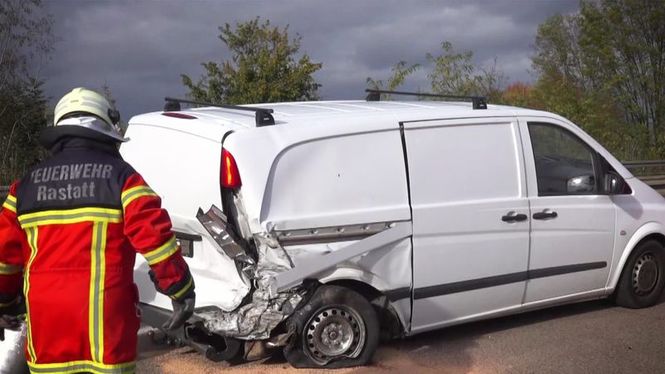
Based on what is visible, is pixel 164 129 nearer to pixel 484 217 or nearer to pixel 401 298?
pixel 401 298

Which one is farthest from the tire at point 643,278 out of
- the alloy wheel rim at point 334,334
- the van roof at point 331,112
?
the alloy wheel rim at point 334,334

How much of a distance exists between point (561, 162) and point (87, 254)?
4.37 meters

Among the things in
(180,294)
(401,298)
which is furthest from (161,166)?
(180,294)

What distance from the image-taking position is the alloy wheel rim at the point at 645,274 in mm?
6699

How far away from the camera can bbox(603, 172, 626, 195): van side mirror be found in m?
A: 6.32

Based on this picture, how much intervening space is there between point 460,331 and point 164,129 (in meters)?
2.85

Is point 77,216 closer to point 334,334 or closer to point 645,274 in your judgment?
point 334,334

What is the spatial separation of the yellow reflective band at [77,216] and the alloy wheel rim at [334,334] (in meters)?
2.20

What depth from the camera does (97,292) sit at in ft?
9.75

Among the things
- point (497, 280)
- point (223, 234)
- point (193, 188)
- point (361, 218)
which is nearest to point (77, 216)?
point (223, 234)

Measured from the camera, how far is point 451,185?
5.50m

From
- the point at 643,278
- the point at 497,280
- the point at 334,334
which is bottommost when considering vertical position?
the point at 643,278

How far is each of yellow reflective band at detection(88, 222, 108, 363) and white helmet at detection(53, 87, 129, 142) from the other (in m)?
0.43

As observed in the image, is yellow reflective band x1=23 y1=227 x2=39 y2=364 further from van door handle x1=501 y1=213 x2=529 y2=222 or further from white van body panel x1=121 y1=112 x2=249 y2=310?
van door handle x1=501 y1=213 x2=529 y2=222
